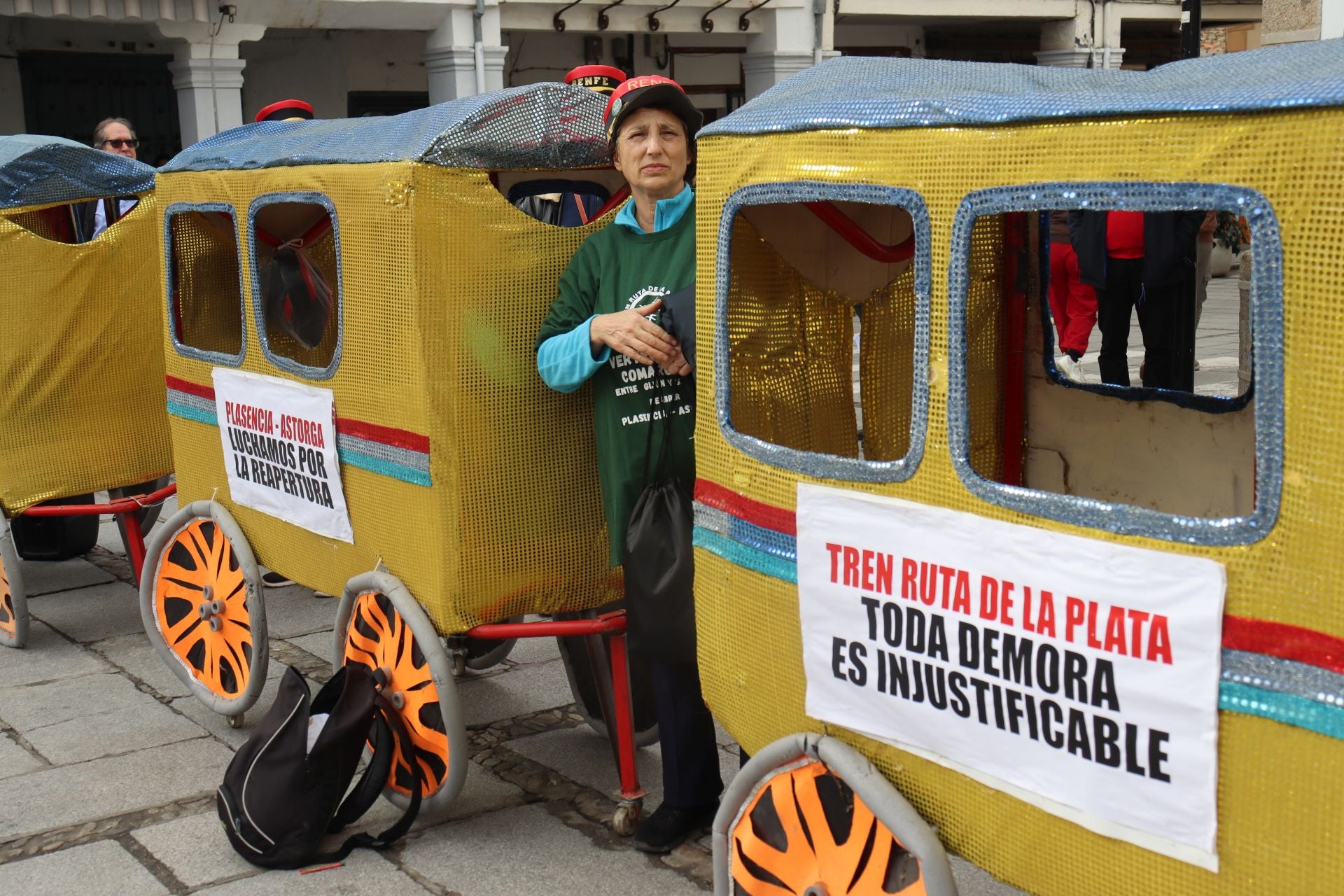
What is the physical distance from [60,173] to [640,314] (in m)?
2.97

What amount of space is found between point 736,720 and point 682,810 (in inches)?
27.7

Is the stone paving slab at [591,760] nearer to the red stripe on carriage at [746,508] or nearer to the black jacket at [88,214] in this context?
the red stripe on carriage at [746,508]

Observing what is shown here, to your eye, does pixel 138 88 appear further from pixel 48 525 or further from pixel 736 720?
pixel 736 720

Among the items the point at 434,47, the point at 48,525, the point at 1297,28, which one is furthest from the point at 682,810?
the point at 434,47

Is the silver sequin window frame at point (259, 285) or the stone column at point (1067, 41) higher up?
the stone column at point (1067, 41)

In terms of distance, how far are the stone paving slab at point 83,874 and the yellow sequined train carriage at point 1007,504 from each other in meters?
1.50

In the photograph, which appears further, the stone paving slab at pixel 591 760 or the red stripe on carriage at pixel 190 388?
the red stripe on carriage at pixel 190 388

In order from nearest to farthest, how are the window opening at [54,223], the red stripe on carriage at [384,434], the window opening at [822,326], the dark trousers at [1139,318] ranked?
the window opening at [822,326], the red stripe on carriage at [384,434], the window opening at [54,223], the dark trousers at [1139,318]

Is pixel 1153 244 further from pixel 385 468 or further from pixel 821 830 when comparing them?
pixel 821 830

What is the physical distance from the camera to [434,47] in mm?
14117

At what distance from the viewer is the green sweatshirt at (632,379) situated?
10.3 feet

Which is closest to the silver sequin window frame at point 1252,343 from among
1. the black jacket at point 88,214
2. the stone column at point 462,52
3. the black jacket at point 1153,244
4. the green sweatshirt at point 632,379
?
the green sweatshirt at point 632,379

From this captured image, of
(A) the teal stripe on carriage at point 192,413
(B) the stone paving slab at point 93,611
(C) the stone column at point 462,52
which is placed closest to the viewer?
(A) the teal stripe on carriage at point 192,413

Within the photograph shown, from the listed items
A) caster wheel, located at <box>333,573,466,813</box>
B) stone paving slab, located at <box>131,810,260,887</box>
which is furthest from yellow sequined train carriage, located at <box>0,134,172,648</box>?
caster wheel, located at <box>333,573,466,813</box>
